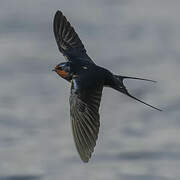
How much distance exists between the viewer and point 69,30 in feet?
23.5

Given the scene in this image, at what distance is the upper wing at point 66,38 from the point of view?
7.01 m

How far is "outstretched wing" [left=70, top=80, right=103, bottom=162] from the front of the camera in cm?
533

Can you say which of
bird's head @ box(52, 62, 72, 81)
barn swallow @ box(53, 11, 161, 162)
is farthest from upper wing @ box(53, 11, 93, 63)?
bird's head @ box(52, 62, 72, 81)

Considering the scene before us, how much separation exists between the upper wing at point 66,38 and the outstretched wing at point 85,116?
1111mm

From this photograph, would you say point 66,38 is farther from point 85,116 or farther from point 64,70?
point 85,116

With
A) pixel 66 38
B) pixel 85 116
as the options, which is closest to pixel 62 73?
pixel 85 116

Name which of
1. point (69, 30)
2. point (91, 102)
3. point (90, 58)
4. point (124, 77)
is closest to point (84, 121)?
point (91, 102)

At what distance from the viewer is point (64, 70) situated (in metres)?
6.21

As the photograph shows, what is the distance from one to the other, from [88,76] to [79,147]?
2.88 ft

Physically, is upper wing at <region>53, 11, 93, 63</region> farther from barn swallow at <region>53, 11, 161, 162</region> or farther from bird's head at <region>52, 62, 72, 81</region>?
bird's head at <region>52, 62, 72, 81</region>

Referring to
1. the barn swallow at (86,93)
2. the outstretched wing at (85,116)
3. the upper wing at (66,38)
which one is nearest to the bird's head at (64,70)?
the barn swallow at (86,93)

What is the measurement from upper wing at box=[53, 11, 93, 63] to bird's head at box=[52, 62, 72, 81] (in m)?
0.66

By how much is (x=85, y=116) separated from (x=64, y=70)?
71 cm

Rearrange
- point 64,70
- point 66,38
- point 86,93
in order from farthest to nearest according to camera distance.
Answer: point 66,38 → point 64,70 → point 86,93
